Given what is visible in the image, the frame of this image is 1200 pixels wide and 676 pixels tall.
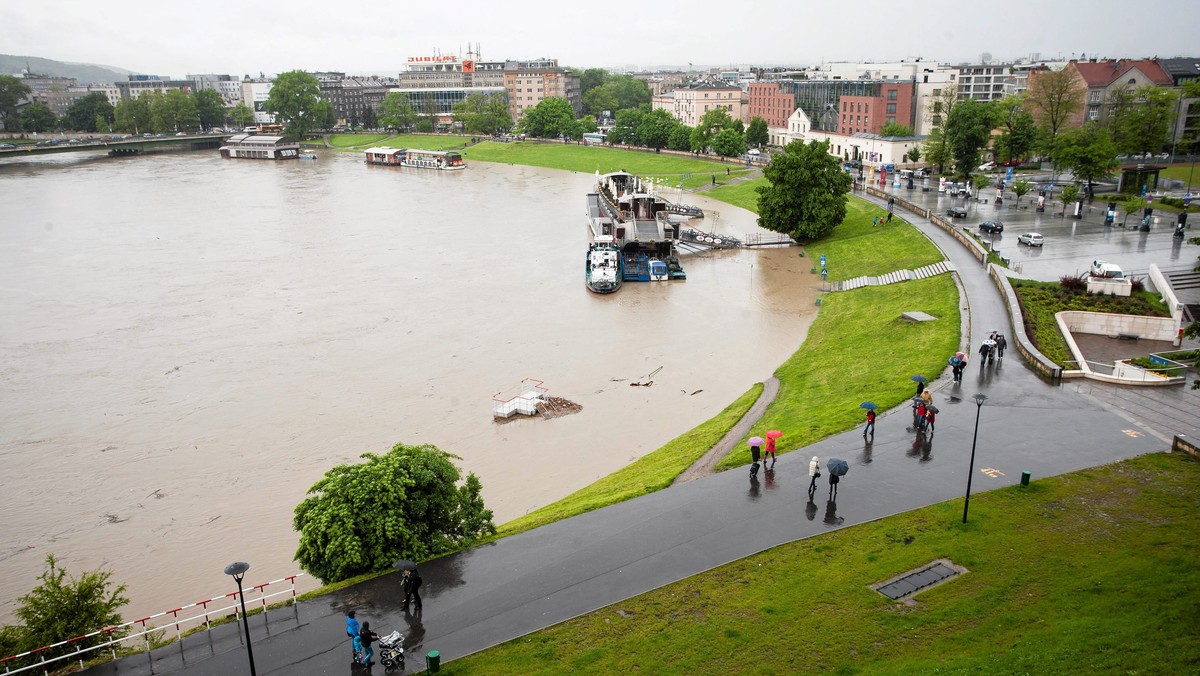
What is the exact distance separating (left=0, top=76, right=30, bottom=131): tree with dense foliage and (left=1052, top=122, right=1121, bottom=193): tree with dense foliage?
204 meters

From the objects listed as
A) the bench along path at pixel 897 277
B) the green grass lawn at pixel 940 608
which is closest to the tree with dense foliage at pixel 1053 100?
the bench along path at pixel 897 277

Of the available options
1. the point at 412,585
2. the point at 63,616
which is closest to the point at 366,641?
the point at 412,585

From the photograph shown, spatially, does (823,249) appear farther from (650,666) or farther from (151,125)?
(151,125)

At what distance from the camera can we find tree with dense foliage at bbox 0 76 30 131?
575 ft

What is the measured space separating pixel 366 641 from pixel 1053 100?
83682 mm

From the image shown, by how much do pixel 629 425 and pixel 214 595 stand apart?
49.3 feet

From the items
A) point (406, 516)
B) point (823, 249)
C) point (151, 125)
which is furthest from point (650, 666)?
point (151, 125)

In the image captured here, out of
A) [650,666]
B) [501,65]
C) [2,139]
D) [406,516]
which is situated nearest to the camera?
[650,666]

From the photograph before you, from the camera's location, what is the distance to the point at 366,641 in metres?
14.5

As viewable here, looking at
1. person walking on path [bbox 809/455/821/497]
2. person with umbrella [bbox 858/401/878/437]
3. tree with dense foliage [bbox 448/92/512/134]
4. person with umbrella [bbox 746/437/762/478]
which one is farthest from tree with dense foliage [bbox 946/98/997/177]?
tree with dense foliage [bbox 448/92/512/134]


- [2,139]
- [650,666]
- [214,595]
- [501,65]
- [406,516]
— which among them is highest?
[501,65]

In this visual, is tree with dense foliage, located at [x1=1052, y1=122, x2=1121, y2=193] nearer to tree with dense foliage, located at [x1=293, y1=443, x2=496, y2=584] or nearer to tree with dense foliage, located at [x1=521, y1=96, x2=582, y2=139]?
tree with dense foliage, located at [x1=293, y1=443, x2=496, y2=584]

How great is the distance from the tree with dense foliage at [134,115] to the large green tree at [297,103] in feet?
107

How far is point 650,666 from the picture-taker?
14.5 metres
